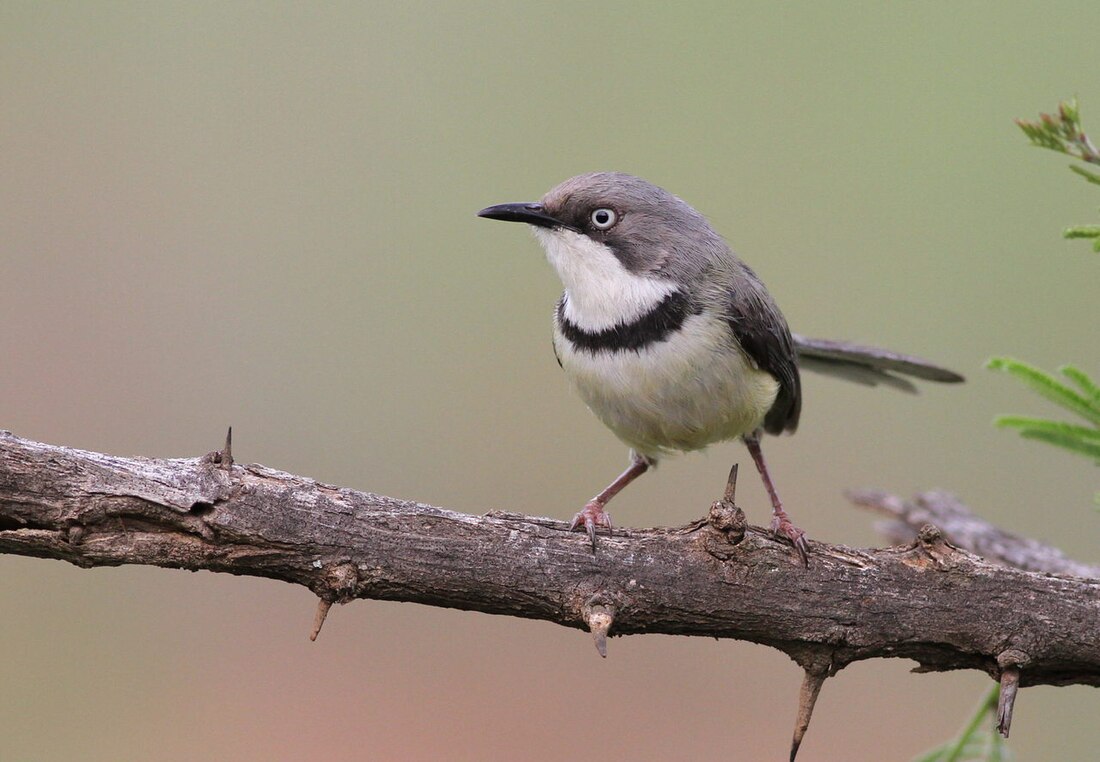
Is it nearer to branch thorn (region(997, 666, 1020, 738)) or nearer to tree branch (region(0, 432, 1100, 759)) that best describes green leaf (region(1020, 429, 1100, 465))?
tree branch (region(0, 432, 1100, 759))

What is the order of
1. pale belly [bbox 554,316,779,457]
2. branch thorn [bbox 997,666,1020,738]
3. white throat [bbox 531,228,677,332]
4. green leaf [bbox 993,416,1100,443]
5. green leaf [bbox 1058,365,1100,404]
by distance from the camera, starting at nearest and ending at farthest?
1. branch thorn [bbox 997,666,1020,738]
2. green leaf [bbox 1058,365,1100,404]
3. green leaf [bbox 993,416,1100,443]
4. pale belly [bbox 554,316,779,457]
5. white throat [bbox 531,228,677,332]

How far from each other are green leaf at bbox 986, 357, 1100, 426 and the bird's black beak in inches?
83.4

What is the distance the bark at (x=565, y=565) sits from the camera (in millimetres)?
3438

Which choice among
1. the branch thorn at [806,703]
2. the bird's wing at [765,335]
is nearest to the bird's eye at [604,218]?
the bird's wing at [765,335]

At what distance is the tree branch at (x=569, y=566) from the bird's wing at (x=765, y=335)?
1.31m

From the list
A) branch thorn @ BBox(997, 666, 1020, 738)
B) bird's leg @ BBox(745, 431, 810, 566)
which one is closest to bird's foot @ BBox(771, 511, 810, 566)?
bird's leg @ BBox(745, 431, 810, 566)

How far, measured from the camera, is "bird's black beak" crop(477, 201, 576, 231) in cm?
535

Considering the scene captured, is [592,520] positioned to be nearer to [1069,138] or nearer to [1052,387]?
[1052,387]

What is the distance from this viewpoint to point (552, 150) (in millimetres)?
10414

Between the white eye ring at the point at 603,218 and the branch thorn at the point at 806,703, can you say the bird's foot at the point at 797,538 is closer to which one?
the branch thorn at the point at 806,703

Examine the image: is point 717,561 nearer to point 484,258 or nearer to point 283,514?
point 283,514

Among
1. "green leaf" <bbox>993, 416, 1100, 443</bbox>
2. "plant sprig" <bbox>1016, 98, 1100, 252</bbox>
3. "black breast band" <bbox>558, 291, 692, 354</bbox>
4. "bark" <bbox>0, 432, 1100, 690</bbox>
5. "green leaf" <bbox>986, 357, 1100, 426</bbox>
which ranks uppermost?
"plant sprig" <bbox>1016, 98, 1100, 252</bbox>

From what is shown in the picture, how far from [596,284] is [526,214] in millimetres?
498

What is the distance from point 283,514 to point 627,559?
117 centimetres
